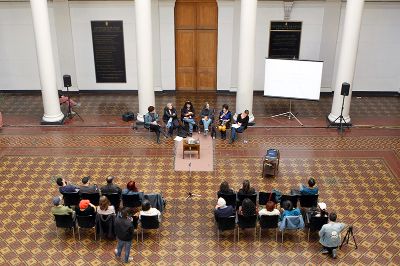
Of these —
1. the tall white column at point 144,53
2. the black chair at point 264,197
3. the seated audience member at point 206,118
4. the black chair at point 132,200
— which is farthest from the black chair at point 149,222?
the tall white column at point 144,53

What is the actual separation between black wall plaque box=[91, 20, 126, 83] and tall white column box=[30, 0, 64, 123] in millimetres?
3095

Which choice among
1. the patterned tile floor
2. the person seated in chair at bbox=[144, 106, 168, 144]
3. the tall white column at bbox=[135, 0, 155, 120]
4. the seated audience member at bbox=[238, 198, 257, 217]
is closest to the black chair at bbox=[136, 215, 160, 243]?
the patterned tile floor

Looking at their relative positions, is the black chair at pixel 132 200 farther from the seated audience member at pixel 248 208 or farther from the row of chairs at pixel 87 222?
the seated audience member at pixel 248 208

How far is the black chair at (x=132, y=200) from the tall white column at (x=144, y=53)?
5.56 meters

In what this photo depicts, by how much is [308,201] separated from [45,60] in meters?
9.02

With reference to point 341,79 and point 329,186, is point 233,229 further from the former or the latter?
point 341,79

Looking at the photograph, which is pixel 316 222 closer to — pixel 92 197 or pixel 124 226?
pixel 124 226

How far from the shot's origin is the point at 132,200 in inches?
403

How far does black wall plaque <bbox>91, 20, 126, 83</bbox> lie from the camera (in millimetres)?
17594

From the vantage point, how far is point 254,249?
31.9ft

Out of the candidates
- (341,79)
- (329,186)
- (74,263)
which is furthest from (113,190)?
(341,79)

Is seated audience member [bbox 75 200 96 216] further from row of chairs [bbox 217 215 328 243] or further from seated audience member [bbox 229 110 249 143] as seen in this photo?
seated audience member [bbox 229 110 249 143]

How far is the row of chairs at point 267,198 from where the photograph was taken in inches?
399

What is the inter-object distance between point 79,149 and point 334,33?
1000 centimetres
